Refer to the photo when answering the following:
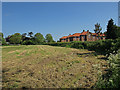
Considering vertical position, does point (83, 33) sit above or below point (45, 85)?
above

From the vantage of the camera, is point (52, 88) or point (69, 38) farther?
point (69, 38)

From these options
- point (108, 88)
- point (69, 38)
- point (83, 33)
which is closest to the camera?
point (108, 88)

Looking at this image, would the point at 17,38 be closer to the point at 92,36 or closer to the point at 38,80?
the point at 92,36

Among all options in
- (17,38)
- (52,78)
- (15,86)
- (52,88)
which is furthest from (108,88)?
(17,38)

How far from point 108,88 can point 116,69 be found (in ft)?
2.45

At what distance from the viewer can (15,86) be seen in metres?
3.40

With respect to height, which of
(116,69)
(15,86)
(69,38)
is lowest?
(15,86)

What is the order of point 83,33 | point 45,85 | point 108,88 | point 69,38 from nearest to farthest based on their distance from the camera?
point 108,88 < point 45,85 < point 83,33 < point 69,38

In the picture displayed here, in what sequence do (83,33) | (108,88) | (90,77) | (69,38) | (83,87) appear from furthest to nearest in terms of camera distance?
1. (69,38)
2. (83,33)
3. (90,77)
4. (83,87)
5. (108,88)

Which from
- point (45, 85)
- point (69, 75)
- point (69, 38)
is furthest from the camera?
point (69, 38)

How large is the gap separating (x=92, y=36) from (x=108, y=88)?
46.3 meters

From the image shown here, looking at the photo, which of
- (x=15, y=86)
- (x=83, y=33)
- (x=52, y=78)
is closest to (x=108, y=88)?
(x=52, y=78)

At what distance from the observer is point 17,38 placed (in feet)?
149

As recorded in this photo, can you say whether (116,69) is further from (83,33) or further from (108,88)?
(83,33)
